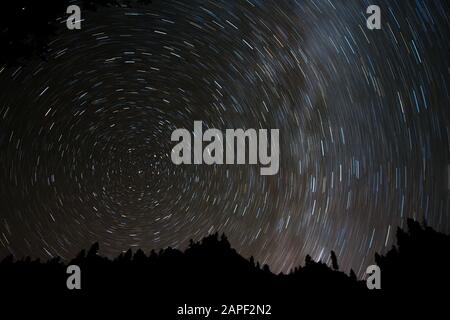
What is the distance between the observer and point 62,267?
37031 mm

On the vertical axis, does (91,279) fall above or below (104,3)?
below

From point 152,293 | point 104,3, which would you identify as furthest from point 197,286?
point 104,3

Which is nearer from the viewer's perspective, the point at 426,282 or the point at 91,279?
the point at 426,282

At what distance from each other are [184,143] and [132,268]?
2969 cm

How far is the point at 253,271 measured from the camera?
4294 centimetres
